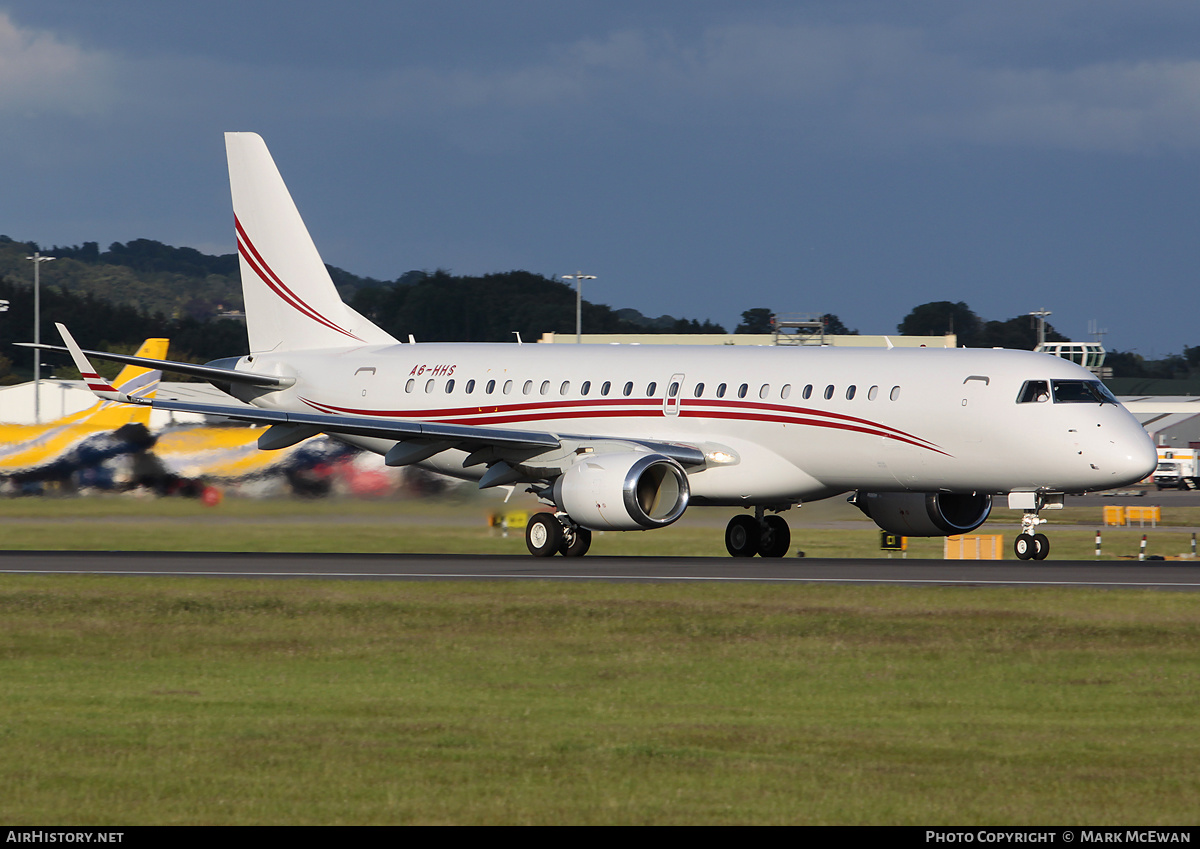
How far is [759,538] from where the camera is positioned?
36344mm

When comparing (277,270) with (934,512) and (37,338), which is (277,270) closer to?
(934,512)

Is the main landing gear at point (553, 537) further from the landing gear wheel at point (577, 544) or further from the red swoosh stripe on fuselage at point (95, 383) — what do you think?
the red swoosh stripe on fuselage at point (95, 383)

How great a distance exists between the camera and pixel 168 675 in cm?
1681

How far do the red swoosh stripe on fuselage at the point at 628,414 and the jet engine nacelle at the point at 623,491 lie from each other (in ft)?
5.85

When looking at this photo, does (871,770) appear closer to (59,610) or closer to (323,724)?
(323,724)

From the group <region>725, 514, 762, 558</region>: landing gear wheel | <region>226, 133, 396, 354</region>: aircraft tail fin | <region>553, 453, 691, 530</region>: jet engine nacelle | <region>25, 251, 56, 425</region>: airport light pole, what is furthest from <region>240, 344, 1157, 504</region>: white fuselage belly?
<region>25, 251, 56, 425</region>: airport light pole

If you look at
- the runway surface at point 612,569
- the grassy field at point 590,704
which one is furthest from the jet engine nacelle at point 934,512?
the grassy field at point 590,704

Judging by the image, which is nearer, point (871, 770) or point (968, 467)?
point (871, 770)

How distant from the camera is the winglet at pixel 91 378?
33.6 m

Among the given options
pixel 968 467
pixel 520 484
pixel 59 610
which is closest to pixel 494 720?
pixel 59 610

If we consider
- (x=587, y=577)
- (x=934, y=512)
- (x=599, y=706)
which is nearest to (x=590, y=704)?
(x=599, y=706)

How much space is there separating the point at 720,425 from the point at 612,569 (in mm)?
5822

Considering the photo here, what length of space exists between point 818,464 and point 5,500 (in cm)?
1870

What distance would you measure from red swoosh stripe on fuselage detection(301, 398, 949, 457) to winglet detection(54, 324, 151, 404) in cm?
587
